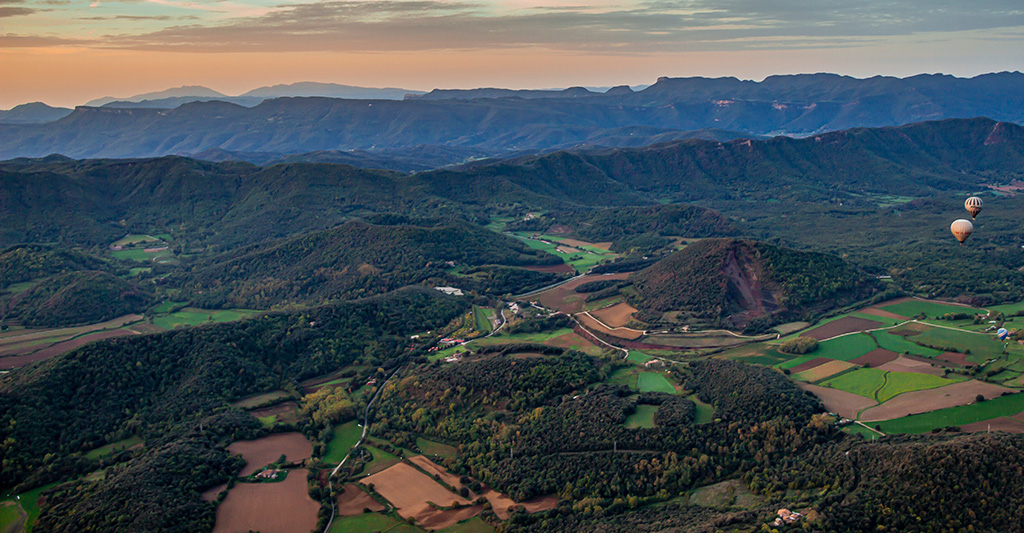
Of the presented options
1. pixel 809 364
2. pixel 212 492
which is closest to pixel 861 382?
pixel 809 364

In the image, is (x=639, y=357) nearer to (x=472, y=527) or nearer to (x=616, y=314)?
(x=616, y=314)

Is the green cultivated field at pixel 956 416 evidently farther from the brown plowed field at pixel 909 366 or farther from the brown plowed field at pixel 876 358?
the brown plowed field at pixel 876 358

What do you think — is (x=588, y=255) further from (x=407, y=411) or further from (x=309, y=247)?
(x=407, y=411)

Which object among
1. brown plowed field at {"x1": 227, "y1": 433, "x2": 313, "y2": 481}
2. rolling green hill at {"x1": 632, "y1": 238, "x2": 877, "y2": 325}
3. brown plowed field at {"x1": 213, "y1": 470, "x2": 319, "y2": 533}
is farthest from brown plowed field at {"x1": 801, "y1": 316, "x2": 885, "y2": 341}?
brown plowed field at {"x1": 213, "y1": 470, "x2": 319, "y2": 533}

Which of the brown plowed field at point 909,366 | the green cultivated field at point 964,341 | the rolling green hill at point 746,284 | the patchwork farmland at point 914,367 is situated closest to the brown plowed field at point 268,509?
the patchwork farmland at point 914,367

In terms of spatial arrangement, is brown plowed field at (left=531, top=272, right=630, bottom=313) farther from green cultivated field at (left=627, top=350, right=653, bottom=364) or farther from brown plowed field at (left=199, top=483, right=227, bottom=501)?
brown plowed field at (left=199, top=483, right=227, bottom=501)

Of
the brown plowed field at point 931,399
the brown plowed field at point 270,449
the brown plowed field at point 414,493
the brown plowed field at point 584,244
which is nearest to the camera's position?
the brown plowed field at point 414,493
